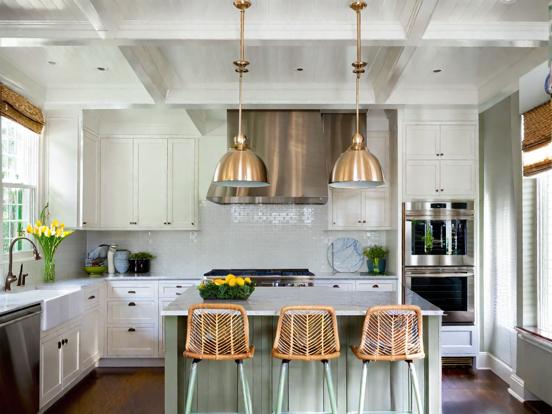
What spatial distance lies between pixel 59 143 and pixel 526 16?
426 centimetres

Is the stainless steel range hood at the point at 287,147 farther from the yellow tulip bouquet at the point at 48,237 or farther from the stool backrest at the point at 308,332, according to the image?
the stool backrest at the point at 308,332

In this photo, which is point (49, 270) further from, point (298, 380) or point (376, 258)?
point (376, 258)

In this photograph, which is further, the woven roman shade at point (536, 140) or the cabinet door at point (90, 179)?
the cabinet door at point (90, 179)

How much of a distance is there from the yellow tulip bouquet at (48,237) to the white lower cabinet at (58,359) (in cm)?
64

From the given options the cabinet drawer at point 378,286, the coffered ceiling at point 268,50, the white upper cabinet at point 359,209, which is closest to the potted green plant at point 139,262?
the coffered ceiling at point 268,50

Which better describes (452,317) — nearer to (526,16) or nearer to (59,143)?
(526,16)

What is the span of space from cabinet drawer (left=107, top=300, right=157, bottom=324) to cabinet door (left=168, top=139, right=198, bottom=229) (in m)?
0.96

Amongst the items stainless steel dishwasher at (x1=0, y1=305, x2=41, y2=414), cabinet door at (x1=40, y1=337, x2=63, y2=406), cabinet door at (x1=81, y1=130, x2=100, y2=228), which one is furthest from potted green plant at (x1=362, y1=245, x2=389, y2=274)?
stainless steel dishwasher at (x1=0, y1=305, x2=41, y2=414)

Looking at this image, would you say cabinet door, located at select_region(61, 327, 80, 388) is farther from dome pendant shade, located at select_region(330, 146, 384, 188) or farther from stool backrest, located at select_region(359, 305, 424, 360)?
dome pendant shade, located at select_region(330, 146, 384, 188)

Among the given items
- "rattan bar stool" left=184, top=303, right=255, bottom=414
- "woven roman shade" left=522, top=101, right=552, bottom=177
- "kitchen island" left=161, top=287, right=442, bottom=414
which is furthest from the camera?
"woven roman shade" left=522, top=101, right=552, bottom=177

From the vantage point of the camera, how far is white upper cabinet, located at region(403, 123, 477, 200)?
500 cm

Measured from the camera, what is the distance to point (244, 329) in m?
2.82

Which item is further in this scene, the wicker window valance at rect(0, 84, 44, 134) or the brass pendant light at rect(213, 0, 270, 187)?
the wicker window valance at rect(0, 84, 44, 134)

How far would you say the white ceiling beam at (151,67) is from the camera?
3.43m
